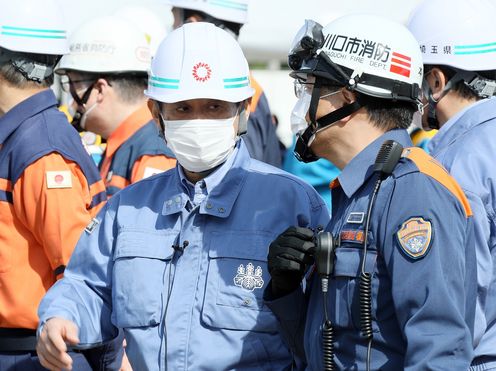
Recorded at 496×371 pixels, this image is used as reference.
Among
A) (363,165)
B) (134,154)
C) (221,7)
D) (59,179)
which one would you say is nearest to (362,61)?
(363,165)

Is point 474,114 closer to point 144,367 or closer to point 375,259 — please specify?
point 375,259

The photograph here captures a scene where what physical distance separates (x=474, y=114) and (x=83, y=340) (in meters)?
1.85

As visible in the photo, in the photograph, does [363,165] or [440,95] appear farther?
[440,95]

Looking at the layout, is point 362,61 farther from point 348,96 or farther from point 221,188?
point 221,188

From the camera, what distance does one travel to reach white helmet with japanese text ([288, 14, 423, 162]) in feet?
10.5

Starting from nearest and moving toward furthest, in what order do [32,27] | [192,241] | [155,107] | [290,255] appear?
1. [290,255]
2. [192,241]
3. [155,107]
4. [32,27]

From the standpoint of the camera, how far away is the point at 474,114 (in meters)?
3.95

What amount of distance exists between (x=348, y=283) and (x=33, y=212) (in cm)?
181

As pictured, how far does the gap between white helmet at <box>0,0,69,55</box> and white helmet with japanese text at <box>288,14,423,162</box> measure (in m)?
1.78

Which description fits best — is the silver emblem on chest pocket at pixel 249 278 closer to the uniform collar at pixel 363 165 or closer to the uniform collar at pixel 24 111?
the uniform collar at pixel 363 165

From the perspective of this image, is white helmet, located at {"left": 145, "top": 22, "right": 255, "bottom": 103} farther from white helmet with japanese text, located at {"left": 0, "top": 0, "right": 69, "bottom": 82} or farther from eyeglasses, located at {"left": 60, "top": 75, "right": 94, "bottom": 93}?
eyeglasses, located at {"left": 60, "top": 75, "right": 94, "bottom": 93}

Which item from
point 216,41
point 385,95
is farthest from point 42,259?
point 385,95

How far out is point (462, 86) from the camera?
4.17m

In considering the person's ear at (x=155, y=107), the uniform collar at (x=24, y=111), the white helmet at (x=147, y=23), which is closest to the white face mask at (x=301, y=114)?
the person's ear at (x=155, y=107)
